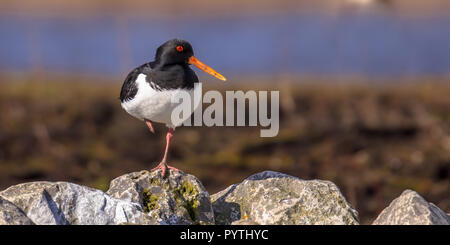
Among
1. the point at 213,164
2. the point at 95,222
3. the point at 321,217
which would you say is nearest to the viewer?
the point at 95,222

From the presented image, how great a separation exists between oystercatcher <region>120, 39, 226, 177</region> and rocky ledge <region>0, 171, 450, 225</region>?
0.38m

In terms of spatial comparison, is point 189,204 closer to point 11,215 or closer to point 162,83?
point 162,83

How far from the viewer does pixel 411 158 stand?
58.9 ft

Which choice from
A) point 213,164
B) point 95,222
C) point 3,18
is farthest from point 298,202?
point 3,18

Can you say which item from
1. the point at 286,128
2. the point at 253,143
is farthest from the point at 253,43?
the point at 253,143

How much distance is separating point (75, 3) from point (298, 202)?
3508 cm

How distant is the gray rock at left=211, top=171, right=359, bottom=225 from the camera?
22.2 ft

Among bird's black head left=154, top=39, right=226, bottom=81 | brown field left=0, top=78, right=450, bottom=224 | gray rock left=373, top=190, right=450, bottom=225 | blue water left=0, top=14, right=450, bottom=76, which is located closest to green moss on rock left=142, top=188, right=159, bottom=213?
bird's black head left=154, top=39, right=226, bottom=81

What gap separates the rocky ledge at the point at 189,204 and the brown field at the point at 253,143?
295 inches

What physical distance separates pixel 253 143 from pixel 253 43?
2438 cm

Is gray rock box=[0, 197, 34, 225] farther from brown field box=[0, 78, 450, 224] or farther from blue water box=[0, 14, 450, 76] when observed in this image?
blue water box=[0, 14, 450, 76]

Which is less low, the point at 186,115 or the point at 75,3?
the point at 75,3

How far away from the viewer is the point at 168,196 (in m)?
6.81

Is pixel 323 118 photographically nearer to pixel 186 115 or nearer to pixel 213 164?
pixel 213 164
